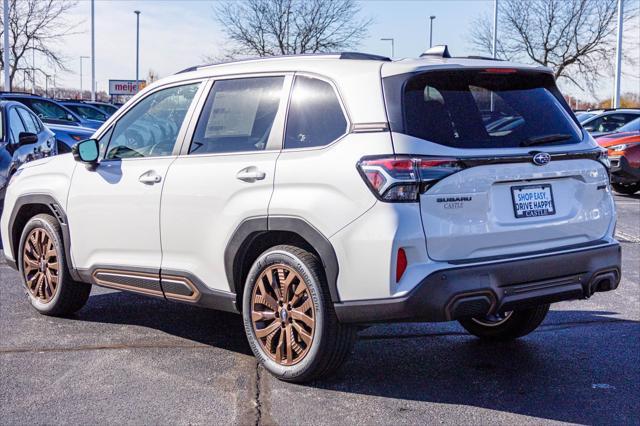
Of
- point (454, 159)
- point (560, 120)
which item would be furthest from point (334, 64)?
point (560, 120)

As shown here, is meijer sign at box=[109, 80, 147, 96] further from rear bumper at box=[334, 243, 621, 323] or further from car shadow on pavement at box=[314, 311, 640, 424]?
rear bumper at box=[334, 243, 621, 323]

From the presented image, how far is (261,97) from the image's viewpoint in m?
5.03

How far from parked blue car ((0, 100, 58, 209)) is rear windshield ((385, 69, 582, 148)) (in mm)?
6980

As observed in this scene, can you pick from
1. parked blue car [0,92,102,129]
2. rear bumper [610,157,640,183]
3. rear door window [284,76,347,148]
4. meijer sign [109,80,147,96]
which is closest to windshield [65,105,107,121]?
parked blue car [0,92,102,129]

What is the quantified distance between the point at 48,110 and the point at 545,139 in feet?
58.0

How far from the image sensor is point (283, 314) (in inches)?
185

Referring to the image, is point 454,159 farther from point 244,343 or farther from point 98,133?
point 98,133

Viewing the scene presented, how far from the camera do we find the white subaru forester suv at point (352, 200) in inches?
165

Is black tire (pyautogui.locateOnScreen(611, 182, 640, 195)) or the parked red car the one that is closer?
the parked red car

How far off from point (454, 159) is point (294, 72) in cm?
116

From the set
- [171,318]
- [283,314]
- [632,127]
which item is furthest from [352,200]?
[632,127]

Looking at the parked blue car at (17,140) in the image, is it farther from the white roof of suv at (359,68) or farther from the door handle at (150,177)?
the white roof of suv at (359,68)

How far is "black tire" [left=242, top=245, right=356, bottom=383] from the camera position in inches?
175

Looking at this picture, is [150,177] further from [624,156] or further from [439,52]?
[624,156]
